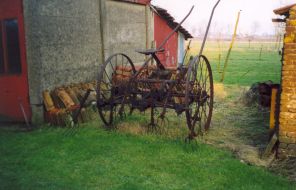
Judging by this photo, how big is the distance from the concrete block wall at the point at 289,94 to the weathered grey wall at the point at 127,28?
6.65m

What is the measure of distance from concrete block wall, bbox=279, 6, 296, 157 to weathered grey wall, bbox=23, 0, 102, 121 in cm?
591

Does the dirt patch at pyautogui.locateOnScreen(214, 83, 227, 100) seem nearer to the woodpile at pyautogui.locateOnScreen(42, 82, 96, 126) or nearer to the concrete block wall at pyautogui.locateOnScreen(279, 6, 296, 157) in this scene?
the woodpile at pyautogui.locateOnScreen(42, 82, 96, 126)

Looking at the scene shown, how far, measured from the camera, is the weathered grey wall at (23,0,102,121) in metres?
8.67

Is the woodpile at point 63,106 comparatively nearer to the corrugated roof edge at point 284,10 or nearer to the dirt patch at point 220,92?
Answer: the corrugated roof edge at point 284,10

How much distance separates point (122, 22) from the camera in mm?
12406

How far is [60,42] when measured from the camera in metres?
9.45

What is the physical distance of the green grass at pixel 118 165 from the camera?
5422 mm

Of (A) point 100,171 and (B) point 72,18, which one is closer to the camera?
(A) point 100,171

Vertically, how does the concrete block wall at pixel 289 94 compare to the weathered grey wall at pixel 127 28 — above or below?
below

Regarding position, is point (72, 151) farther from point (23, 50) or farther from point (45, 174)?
point (23, 50)

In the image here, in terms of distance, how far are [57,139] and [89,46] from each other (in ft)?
13.2

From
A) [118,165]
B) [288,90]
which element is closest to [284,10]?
[288,90]

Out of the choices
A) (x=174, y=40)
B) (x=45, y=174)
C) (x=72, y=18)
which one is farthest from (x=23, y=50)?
(x=174, y=40)

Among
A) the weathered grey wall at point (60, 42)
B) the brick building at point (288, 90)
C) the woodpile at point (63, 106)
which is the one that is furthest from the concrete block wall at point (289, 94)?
the weathered grey wall at point (60, 42)
